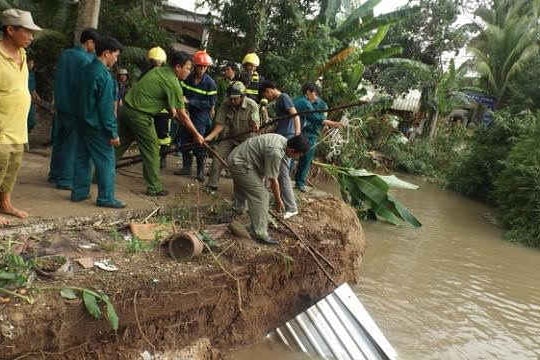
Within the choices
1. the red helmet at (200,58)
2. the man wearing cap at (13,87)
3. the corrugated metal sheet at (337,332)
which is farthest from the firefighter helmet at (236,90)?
the corrugated metal sheet at (337,332)

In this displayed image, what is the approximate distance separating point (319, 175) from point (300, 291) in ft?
21.1

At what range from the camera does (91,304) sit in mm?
3250

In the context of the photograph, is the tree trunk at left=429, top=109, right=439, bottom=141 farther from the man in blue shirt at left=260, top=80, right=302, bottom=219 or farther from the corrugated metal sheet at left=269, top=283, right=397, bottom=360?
the corrugated metal sheet at left=269, top=283, right=397, bottom=360

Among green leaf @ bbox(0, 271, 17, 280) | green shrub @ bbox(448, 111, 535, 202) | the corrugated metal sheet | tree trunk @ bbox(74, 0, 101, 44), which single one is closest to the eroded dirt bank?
green leaf @ bbox(0, 271, 17, 280)

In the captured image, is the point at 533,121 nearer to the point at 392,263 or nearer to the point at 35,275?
the point at 392,263

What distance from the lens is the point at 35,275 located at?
3.36m

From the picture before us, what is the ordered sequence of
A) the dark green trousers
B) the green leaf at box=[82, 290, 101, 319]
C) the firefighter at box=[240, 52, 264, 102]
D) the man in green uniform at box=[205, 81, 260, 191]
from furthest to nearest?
the firefighter at box=[240, 52, 264, 102] → the man in green uniform at box=[205, 81, 260, 191] → the dark green trousers → the green leaf at box=[82, 290, 101, 319]

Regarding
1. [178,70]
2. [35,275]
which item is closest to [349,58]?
[178,70]

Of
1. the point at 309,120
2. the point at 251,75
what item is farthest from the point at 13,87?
the point at 309,120

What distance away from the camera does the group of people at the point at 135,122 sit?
380 centimetres

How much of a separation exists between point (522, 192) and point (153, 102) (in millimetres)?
9254

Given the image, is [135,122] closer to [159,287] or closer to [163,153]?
[163,153]

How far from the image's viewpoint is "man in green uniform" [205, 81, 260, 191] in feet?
19.1

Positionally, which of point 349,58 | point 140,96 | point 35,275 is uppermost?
point 349,58
